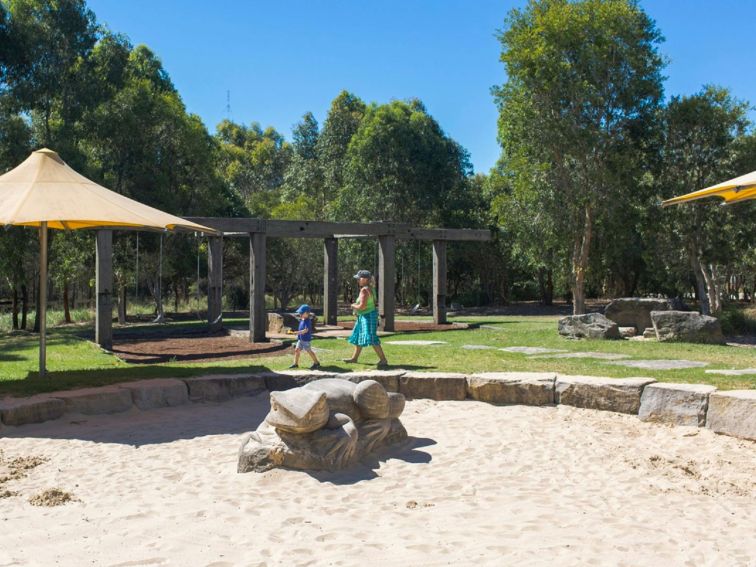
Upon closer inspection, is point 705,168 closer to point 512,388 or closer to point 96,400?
point 512,388

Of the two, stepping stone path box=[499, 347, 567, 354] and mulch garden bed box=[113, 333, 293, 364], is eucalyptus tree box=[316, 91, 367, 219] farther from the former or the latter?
stepping stone path box=[499, 347, 567, 354]

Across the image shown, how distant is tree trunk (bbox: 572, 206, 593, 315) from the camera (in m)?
21.6

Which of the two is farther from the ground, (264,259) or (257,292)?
(264,259)

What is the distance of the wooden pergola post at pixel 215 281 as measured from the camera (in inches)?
623

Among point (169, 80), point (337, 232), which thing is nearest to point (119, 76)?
point (169, 80)

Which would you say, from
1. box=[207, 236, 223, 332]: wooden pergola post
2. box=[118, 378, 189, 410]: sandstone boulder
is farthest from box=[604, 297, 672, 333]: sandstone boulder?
box=[118, 378, 189, 410]: sandstone boulder

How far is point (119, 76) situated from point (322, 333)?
11171 mm

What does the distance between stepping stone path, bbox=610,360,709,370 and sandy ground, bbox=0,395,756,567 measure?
247cm

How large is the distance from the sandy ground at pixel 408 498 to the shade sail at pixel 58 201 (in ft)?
7.14

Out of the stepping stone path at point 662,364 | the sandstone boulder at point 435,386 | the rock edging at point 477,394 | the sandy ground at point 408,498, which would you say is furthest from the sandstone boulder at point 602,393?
the stepping stone path at point 662,364

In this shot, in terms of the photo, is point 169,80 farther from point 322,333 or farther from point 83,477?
point 83,477

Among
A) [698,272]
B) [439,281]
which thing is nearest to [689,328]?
[439,281]

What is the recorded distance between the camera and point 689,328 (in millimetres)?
12422

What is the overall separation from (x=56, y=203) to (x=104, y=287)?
4709mm
